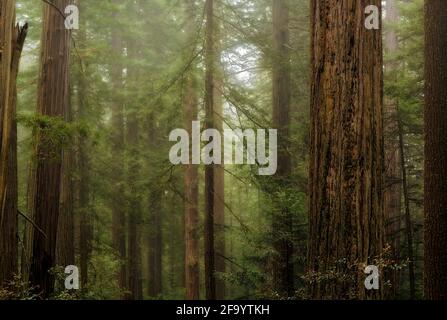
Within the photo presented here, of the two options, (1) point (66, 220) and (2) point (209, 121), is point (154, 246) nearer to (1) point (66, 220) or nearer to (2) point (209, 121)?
(1) point (66, 220)

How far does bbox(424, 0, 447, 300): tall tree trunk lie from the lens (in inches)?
320

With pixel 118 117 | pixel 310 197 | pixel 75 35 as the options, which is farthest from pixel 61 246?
pixel 310 197

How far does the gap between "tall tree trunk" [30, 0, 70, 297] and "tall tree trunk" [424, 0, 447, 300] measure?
7108 mm

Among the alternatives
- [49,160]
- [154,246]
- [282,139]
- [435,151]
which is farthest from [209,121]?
[154,246]

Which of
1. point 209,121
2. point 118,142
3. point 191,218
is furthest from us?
point 118,142

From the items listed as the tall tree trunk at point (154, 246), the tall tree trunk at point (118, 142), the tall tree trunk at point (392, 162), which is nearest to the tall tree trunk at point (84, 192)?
the tall tree trunk at point (118, 142)

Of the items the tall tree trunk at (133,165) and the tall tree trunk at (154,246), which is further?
the tall tree trunk at (154,246)

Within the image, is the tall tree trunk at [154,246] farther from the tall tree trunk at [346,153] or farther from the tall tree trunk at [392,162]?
the tall tree trunk at [346,153]

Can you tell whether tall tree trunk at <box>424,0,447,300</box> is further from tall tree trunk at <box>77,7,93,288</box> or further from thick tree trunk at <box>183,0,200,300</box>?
tall tree trunk at <box>77,7,93,288</box>

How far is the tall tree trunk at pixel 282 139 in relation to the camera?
1102 cm

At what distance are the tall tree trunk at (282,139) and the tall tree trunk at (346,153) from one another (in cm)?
554

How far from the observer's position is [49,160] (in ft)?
28.2

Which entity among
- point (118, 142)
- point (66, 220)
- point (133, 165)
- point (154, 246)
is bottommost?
point (154, 246)

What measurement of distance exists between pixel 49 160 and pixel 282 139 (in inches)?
242
